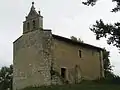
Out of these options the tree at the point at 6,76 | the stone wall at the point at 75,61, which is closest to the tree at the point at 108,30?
the stone wall at the point at 75,61

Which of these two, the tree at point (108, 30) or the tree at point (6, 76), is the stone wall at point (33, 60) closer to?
the tree at point (108, 30)

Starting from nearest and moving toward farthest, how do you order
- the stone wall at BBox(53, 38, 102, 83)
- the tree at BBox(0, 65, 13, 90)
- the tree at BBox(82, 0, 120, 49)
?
the tree at BBox(82, 0, 120, 49), the stone wall at BBox(53, 38, 102, 83), the tree at BBox(0, 65, 13, 90)

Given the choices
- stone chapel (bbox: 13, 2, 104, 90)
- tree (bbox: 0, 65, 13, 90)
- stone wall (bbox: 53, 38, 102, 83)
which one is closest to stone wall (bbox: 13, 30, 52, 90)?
stone chapel (bbox: 13, 2, 104, 90)

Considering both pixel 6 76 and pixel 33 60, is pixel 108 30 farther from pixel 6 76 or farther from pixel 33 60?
pixel 6 76

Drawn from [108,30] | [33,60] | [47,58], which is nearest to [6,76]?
[33,60]

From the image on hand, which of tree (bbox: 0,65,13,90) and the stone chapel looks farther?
tree (bbox: 0,65,13,90)

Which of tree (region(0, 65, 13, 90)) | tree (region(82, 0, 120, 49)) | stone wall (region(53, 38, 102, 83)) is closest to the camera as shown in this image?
tree (region(82, 0, 120, 49))

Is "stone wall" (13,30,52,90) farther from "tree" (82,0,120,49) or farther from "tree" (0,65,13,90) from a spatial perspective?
"tree" (0,65,13,90)

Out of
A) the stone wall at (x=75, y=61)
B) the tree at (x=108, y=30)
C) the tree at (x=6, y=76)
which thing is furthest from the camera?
the tree at (x=6, y=76)

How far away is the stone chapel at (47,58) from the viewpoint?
37031 millimetres

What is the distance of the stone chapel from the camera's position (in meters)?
37.0

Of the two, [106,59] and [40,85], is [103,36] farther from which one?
[106,59]

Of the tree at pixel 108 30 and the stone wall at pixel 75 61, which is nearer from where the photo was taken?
the tree at pixel 108 30

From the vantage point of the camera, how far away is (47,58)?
37062 mm
